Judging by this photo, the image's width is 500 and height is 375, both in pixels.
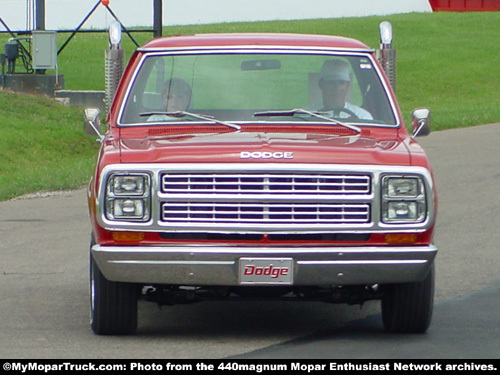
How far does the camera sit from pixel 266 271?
6.40 m

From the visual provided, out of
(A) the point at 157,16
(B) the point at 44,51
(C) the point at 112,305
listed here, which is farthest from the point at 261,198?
(B) the point at 44,51

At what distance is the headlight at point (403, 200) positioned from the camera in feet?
A: 21.5

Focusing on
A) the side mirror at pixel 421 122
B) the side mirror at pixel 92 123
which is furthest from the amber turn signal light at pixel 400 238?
the side mirror at pixel 92 123

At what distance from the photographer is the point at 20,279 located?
30.2ft

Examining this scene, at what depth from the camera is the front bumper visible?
6.39m

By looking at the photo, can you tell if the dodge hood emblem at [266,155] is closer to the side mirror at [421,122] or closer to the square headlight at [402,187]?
the square headlight at [402,187]

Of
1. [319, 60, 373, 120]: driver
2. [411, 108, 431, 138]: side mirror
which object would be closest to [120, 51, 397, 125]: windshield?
[319, 60, 373, 120]: driver

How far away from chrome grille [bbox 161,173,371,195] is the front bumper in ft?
1.05

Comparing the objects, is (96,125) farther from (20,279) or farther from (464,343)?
(464,343)

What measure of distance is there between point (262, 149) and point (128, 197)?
31.3 inches

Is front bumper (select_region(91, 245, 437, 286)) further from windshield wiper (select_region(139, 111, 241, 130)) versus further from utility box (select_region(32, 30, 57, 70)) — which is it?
utility box (select_region(32, 30, 57, 70))

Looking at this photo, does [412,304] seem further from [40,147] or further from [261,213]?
[40,147]

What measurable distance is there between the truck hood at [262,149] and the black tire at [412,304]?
0.79 m

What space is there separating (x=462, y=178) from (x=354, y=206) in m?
9.55
